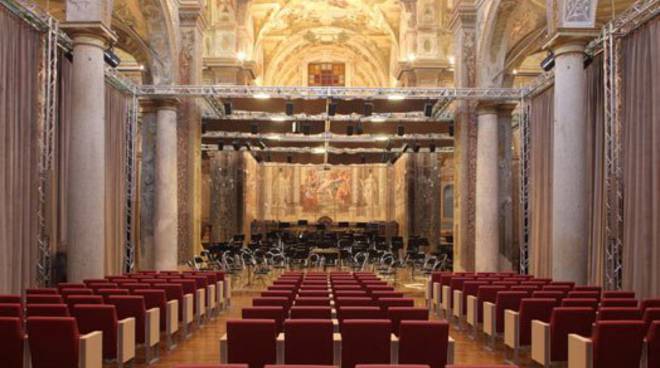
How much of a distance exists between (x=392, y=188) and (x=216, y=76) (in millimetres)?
12402

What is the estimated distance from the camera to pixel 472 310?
10.3 m

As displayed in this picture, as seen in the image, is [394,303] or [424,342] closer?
[424,342]

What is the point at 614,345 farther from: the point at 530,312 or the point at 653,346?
the point at 530,312

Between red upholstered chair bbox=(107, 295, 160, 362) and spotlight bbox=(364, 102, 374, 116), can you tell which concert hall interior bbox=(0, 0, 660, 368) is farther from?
spotlight bbox=(364, 102, 374, 116)

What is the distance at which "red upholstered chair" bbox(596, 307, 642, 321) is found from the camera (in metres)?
6.90

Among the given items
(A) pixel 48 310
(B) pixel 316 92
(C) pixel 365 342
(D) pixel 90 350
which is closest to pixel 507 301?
(C) pixel 365 342

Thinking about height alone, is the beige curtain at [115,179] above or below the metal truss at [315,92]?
below

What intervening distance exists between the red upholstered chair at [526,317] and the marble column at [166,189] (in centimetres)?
1229

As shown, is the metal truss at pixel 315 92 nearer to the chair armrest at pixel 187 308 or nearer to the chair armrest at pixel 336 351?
the chair armrest at pixel 187 308

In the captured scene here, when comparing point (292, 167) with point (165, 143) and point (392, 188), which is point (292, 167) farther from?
point (165, 143)

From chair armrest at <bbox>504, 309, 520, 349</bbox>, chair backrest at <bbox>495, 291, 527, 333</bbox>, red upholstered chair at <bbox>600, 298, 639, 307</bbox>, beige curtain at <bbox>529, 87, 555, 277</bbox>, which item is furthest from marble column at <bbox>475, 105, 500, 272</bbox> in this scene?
red upholstered chair at <bbox>600, 298, 639, 307</bbox>

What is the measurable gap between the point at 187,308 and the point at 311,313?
3684 mm

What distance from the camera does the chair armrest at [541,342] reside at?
24.0 ft

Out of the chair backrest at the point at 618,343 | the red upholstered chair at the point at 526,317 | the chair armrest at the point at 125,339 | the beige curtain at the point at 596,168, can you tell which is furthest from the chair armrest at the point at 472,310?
the chair armrest at the point at 125,339
